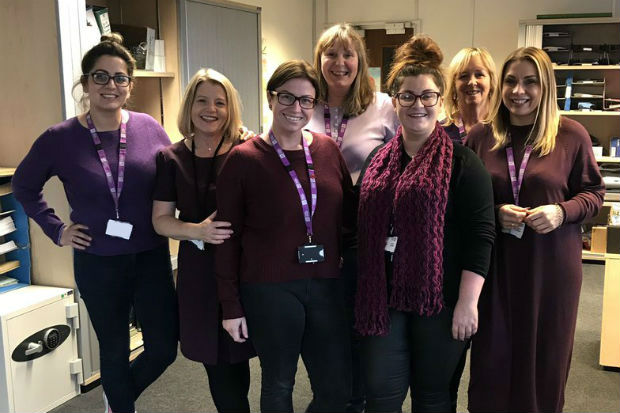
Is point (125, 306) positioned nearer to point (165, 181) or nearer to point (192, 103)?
point (165, 181)

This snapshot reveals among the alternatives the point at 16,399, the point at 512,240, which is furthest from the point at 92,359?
the point at 512,240

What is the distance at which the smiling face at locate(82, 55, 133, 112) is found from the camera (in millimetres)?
2029

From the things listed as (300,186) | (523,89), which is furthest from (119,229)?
(523,89)

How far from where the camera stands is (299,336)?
1758 millimetres

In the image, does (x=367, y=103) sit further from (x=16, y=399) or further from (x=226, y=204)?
(x=16, y=399)

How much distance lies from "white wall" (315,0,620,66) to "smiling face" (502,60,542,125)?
3928mm

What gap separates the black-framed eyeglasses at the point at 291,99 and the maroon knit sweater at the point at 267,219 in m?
0.14

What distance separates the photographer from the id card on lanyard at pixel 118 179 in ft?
6.70

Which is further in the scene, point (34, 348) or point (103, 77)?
point (34, 348)

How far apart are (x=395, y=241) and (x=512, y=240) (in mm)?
470

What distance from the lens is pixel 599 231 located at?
4.88 meters

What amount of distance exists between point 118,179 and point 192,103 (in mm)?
409

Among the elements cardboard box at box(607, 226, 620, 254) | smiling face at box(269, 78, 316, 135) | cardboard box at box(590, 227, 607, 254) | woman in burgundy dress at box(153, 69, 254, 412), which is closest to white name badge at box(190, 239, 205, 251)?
woman in burgundy dress at box(153, 69, 254, 412)

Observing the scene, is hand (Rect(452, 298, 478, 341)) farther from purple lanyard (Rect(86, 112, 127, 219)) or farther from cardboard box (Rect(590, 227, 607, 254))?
cardboard box (Rect(590, 227, 607, 254))
